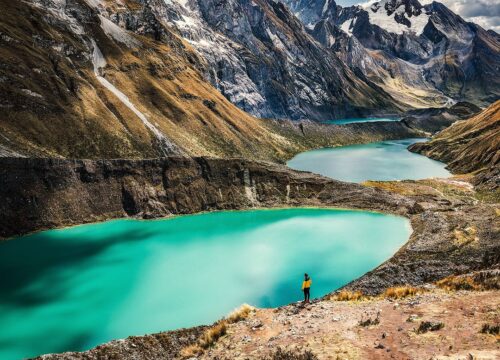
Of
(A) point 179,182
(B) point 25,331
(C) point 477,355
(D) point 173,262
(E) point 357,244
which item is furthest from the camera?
(A) point 179,182

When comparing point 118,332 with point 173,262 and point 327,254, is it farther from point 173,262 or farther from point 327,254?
point 327,254

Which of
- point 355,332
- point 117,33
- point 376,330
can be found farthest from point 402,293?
point 117,33

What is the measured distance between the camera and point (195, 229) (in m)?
75.8

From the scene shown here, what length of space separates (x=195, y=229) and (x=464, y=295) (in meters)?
50.8

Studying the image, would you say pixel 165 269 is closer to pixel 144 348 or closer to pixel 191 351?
pixel 144 348

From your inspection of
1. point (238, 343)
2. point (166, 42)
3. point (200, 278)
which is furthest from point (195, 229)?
point (166, 42)

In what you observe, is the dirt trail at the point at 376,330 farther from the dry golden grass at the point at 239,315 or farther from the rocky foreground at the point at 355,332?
the dry golden grass at the point at 239,315

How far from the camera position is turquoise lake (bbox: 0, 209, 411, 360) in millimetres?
41031

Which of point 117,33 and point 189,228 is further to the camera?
point 117,33

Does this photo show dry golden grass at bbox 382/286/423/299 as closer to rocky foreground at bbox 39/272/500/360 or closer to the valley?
rocky foreground at bbox 39/272/500/360

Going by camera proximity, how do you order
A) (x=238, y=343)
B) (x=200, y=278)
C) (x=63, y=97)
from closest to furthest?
(x=238, y=343), (x=200, y=278), (x=63, y=97)

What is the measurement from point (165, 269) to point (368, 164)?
4364 inches

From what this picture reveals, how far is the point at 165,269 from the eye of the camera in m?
55.4

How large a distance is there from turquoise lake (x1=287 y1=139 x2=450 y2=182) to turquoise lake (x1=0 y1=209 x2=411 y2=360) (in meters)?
49.2
